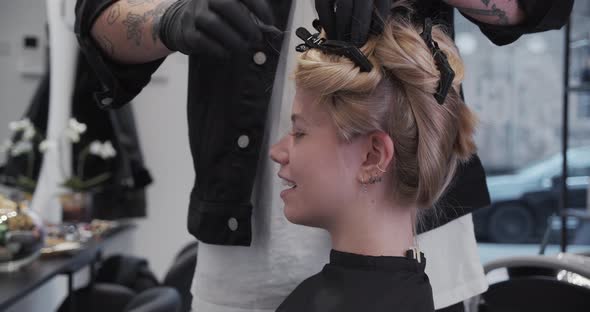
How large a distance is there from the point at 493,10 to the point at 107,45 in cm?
56

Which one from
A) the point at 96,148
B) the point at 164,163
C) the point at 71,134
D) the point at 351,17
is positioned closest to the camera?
the point at 351,17

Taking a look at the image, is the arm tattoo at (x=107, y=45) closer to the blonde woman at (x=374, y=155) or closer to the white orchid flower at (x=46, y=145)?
the blonde woman at (x=374, y=155)

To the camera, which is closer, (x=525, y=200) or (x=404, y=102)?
Answer: (x=404, y=102)

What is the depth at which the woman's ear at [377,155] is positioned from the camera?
97 centimetres

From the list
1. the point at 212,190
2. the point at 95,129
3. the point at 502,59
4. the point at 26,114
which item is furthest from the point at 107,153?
the point at 502,59

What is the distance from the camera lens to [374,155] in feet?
3.24

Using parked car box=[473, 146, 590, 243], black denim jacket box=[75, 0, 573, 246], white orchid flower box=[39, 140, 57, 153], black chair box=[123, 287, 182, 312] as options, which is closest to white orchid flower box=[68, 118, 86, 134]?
white orchid flower box=[39, 140, 57, 153]

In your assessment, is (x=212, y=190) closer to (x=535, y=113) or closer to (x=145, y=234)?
(x=145, y=234)

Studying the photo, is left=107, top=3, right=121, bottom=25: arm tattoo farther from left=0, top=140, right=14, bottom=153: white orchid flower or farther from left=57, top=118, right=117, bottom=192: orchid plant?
left=57, top=118, right=117, bottom=192: orchid plant

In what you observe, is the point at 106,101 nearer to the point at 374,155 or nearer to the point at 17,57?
the point at 374,155

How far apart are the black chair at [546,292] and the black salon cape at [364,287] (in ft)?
1.34

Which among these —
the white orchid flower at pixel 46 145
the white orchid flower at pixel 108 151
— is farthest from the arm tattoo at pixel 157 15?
the white orchid flower at pixel 108 151

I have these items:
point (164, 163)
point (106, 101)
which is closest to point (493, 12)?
point (106, 101)

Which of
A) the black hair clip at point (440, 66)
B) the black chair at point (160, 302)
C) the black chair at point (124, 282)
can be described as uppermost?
the black hair clip at point (440, 66)
